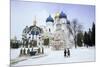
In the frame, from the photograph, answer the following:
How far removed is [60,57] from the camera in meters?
2.21

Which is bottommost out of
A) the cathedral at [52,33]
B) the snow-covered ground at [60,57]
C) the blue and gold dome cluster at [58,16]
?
the snow-covered ground at [60,57]

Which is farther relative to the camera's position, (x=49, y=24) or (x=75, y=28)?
(x=75, y=28)

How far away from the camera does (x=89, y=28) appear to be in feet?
7.72

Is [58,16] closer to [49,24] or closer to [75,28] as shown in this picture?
[49,24]

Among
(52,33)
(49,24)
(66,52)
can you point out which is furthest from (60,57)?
(49,24)

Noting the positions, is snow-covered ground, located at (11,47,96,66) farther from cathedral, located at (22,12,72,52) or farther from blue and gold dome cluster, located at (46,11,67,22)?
blue and gold dome cluster, located at (46,11,67,22)

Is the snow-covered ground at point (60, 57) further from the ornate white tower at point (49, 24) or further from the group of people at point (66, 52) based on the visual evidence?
the ornate white tower at point (49, 24)

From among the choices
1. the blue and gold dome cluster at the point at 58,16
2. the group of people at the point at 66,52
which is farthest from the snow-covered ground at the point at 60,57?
the blue and gold dome cluster at the point at 58,16

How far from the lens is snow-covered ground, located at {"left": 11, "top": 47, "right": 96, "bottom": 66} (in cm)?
208

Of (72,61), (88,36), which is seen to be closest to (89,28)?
(88,36)

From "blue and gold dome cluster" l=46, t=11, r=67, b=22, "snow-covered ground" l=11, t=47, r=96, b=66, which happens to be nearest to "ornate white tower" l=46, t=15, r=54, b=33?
"blue and gold dome cluster" l=46, t=11, r=67, b=22

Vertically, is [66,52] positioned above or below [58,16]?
below

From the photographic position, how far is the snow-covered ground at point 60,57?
2.08 m

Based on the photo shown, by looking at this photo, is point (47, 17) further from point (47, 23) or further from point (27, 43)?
point (27, 43)
